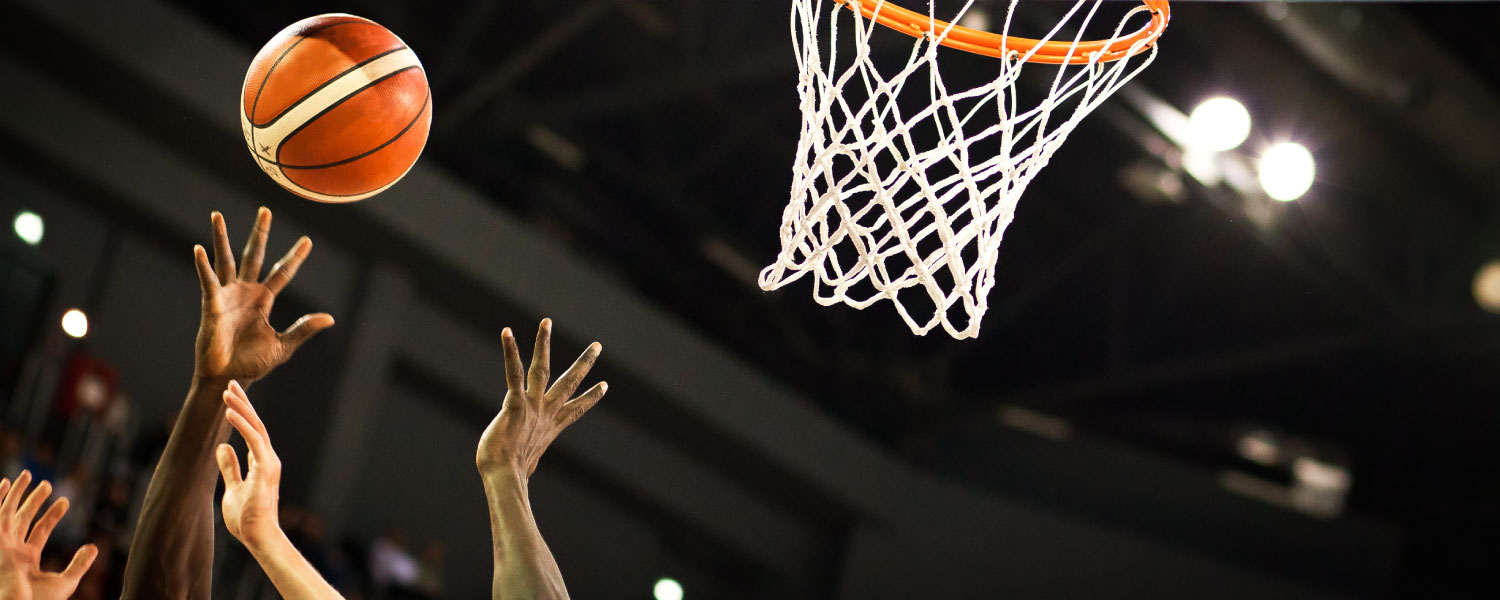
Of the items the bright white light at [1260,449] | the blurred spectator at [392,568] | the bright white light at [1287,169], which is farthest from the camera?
the bright white light at [1260,449]

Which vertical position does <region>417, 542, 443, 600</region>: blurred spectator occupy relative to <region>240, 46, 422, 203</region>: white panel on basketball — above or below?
above

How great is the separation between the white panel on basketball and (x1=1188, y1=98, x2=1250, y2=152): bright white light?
14.3 feet

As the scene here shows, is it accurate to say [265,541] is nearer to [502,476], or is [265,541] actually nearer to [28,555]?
[502,476]

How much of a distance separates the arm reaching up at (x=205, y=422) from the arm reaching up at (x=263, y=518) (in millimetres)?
252

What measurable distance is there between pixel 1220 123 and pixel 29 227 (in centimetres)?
639

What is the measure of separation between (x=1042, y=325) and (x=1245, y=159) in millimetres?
3309

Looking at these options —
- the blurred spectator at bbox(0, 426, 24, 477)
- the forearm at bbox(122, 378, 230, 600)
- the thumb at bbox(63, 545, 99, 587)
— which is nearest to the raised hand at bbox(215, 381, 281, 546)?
the forearm at bbox(122, 378, 230, 600)

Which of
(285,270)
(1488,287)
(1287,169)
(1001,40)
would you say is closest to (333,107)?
Result: (285,270)

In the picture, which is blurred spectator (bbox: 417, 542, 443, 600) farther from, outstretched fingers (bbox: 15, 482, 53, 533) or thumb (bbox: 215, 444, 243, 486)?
thumb (bbox: 215, 444, 243, 486)

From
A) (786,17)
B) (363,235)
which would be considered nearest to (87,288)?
(363,235)

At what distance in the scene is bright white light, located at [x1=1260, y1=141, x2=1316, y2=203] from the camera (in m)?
6.39

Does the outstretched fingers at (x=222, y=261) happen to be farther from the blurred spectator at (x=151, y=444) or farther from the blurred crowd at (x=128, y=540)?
the blurred spectator at (x=151, y=444)

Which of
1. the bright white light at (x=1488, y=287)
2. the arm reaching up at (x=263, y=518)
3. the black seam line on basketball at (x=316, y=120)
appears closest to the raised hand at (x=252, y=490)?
the arm reaching up at (x=263, y=518)

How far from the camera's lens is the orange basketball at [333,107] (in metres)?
2.95
